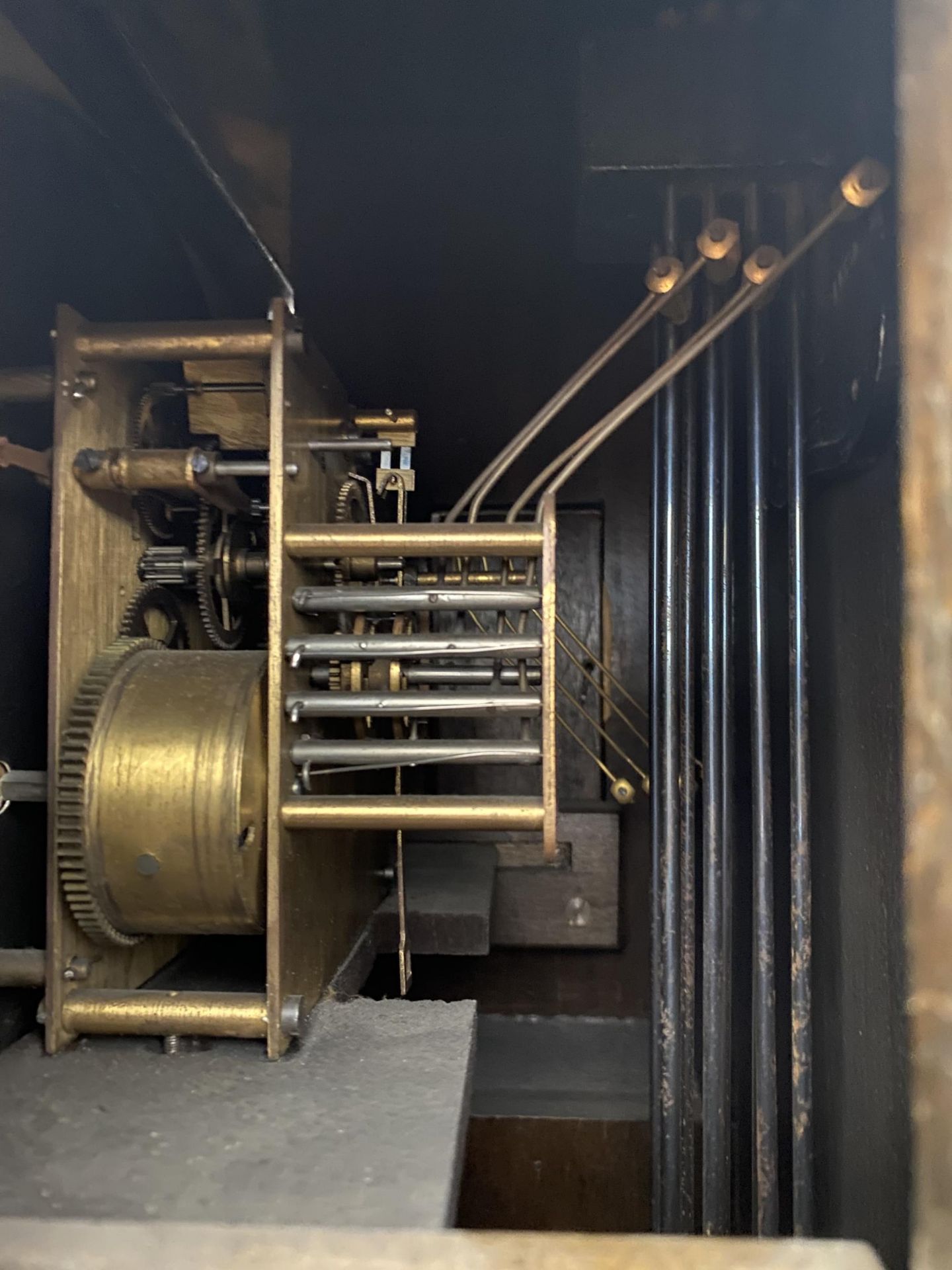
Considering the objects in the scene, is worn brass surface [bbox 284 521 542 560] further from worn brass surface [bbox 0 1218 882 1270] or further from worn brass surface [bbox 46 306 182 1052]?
worn brass surface [bbox 0 1218 882 1270]

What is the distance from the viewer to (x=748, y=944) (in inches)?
64.3

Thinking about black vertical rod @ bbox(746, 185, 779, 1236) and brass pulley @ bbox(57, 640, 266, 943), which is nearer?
brass pulley @ bbox(57, 640, 266, 943)

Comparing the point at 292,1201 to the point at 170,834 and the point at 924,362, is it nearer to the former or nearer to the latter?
the point at 170,834

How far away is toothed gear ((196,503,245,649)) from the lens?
1340 mm

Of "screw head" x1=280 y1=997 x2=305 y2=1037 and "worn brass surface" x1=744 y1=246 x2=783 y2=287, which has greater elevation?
"worn brass surface" x1=744 y1=246 x2=783 y2=287

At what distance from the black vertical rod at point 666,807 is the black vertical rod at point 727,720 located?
87 millimetres

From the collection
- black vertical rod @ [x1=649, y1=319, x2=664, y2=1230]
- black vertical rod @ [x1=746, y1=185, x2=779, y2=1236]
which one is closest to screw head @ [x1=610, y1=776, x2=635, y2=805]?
black vertical rod @ [x1=649, y1=319, x2=664, y2=1230]

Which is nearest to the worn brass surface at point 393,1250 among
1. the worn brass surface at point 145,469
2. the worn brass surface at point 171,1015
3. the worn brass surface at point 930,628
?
the worn brass surface at point 930,628

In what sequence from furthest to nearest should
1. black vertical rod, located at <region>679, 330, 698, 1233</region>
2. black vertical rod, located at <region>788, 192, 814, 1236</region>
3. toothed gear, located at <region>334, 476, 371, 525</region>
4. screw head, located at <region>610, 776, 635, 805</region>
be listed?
screw head, located at <region>610, 776, 635, 805</region> → black vertical rod, located at <region>679, 330, 698, 1233</region> → toothed gear, located at <region>334, 476, 371, 525</region> → black vertical rod, located at <region>788, 192, 814, 1236</region>

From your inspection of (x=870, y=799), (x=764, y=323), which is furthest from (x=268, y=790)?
(x=764, y=323)

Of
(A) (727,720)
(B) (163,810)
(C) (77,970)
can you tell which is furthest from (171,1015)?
(A) (727,720)

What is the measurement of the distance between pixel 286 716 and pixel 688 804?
75 centimetres

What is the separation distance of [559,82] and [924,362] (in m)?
1.34

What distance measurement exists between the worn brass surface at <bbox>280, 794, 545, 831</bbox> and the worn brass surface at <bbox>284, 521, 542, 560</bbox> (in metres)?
0.33
